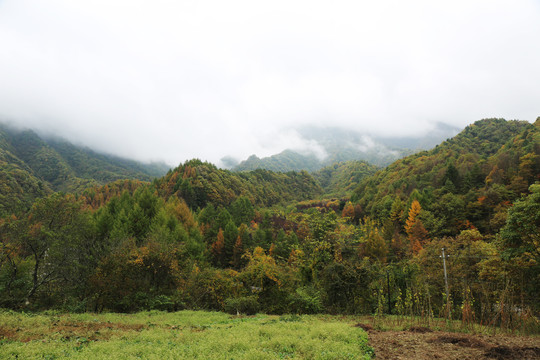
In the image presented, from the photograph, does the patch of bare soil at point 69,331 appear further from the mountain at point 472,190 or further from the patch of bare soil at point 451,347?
the mountain at point 472,190

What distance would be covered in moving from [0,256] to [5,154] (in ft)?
725

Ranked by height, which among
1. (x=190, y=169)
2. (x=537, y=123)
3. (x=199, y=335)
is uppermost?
(x=537, y=123)

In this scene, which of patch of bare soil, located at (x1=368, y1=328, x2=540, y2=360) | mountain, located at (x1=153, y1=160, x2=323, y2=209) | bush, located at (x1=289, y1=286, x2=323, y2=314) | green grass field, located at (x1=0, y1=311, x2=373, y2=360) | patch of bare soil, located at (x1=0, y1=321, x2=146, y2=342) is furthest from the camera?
mountain, located at (x1=153, y1=160, x2=323, y2=209)

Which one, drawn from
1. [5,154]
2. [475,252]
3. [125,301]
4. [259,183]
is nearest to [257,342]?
[125,301]

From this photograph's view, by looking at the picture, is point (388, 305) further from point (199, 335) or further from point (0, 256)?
point (0, 256)

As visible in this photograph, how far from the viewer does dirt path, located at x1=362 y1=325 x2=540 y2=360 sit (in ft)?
23.6

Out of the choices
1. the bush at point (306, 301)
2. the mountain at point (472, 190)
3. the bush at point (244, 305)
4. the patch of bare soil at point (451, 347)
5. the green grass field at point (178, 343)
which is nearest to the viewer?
the patch of bare soil at point (451, 347)

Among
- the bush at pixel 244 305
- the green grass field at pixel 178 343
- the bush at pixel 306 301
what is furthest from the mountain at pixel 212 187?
the green grass field at pixel 178 343

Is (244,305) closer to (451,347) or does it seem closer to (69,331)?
(69,331)

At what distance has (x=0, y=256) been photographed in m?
18.9

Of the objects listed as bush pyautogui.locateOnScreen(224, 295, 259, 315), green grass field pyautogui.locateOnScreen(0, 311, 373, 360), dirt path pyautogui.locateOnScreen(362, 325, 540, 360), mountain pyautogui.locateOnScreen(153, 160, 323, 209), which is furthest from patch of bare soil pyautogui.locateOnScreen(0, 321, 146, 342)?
mountain pyautogui.locateOnScreen(153, 160, 323, 209)

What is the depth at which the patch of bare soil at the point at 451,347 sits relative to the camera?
7.20 metres

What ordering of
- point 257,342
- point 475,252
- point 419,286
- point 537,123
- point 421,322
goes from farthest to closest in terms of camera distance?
point 537,123
point 475,252
point 419,286
point 421,322
point 257,342

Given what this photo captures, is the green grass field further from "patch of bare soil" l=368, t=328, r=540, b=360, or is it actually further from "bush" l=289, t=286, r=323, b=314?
"bush" l=289, t=286, r=323, b=314
